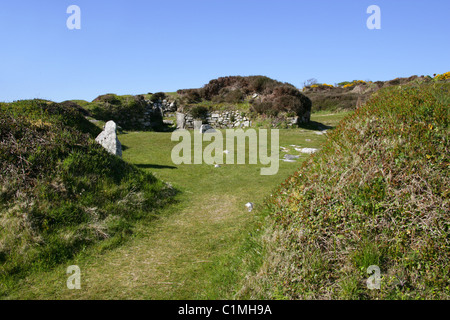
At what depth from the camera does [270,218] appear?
19.7 feet

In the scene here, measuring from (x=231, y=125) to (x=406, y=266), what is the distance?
23874 millimetres

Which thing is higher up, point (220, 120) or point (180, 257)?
point (220, 120)

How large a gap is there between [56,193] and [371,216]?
21.5 feet

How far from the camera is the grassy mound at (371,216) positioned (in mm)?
4016

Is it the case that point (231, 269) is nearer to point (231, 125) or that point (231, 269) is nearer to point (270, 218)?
point (270, 218)

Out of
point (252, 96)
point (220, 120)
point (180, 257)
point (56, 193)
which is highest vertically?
point (252, 96)

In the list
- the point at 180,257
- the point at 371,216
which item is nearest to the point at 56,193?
the point at 180,257

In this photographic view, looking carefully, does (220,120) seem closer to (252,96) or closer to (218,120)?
(218,120)

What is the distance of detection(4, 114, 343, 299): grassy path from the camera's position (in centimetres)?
465

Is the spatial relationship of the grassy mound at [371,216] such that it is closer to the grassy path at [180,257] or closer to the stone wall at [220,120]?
the grassy path at [180,257]

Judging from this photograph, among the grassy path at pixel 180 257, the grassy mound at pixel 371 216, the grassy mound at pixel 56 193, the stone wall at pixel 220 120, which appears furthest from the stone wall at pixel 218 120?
the grassy mound at pixel 371 216

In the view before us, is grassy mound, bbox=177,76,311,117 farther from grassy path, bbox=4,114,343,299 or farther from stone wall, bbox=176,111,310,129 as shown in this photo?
grassy path, bbox=4,114,343,299

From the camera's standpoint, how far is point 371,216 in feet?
15.4
